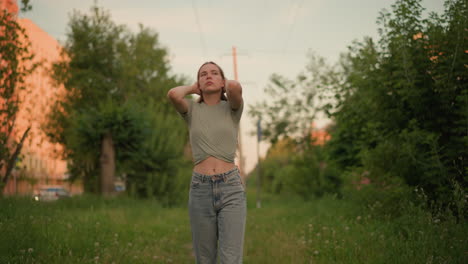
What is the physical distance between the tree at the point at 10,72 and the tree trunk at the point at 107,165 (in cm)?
667

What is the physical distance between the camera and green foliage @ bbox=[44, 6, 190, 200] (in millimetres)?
17203

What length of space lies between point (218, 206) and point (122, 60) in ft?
87.2

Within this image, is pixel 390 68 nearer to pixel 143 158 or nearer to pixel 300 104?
pixel 143 158

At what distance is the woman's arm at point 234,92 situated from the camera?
12.2 feet

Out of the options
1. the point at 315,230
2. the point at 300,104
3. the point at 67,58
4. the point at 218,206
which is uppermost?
the point at 67,58

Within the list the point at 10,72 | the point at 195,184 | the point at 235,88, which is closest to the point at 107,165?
the point at 10,72

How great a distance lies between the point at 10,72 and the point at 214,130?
7.83 m

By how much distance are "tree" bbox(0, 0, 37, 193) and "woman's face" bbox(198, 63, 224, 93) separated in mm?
7208

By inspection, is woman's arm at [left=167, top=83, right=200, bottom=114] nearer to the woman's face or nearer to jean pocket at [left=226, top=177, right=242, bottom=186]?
the woman's face

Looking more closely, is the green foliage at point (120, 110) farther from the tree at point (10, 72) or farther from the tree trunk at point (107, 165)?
the tree at point (10, 72)

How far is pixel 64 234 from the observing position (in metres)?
6.90

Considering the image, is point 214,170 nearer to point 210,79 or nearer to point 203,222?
point 203,222

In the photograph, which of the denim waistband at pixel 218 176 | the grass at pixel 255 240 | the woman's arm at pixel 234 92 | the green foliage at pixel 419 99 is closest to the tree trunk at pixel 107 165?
the grass at pixel 255 240

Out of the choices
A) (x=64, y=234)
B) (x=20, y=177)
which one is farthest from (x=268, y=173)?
(x=64, y=234)
